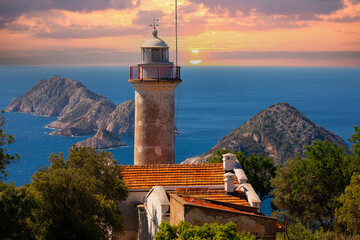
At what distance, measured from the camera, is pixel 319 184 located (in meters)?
18.8

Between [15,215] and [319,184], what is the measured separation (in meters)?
12.1

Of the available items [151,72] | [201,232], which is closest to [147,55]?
[151,72]

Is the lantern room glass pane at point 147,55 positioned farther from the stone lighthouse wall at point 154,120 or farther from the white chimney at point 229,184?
the white chimney at point 229,184

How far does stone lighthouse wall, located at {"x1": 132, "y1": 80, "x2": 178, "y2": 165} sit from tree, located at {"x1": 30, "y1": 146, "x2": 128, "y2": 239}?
206 inches

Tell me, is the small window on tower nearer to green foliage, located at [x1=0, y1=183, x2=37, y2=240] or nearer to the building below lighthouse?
the building below lighthouse

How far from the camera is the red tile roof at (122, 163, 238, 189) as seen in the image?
1588 cm

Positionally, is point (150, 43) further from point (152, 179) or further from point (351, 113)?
point (351, 113)

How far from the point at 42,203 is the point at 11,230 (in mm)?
1226

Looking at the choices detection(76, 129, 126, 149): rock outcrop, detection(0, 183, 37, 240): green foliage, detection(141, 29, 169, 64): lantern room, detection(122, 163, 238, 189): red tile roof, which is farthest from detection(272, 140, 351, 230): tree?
detection(76, 129, 126, 149): rock outcrop

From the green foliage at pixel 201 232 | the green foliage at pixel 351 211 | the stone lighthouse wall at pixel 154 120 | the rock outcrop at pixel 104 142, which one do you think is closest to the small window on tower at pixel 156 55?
the stone lighthouse wall at pixel 154 120

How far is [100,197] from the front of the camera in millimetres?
13336

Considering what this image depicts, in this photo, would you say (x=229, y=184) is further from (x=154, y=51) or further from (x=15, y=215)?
(x=154, y=51)

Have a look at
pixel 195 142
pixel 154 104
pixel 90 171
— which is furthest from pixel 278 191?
pixel 195 142

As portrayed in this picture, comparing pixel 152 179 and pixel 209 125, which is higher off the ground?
pixel 209 125
